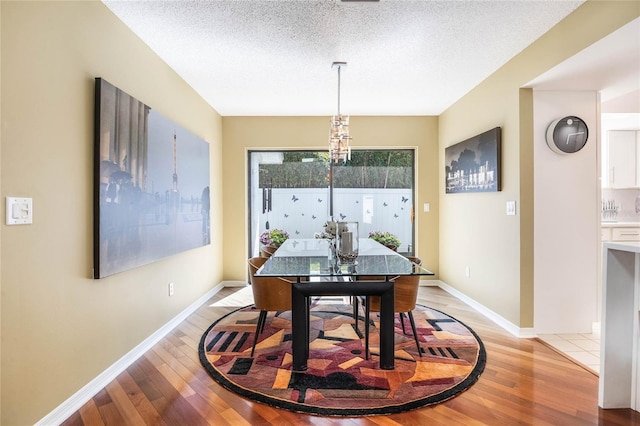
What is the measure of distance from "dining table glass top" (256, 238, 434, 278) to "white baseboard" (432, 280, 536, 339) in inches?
53.1

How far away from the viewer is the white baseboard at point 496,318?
3.07 meters

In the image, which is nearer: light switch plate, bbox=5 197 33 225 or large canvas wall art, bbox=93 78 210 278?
light switch plate, bbox=5 197 33 225

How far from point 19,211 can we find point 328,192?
13.2ft

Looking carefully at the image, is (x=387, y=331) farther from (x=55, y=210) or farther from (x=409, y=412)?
(x=55, y=210)

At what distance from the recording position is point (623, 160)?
14.1 ft

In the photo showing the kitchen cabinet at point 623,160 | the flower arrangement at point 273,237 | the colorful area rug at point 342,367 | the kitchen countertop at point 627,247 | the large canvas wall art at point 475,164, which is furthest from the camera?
the flower arrangement at point 273,237

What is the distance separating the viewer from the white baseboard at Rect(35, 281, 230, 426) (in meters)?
1.85

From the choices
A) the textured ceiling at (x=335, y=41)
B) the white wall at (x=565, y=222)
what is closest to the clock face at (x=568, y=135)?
the white wall at (x=565, y=222)

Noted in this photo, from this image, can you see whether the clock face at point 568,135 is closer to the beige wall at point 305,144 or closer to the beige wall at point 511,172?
the beige wall at point 511,172

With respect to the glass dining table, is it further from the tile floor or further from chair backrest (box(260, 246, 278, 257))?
the tile floor

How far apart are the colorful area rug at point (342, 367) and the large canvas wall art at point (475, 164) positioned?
1520 millimetres

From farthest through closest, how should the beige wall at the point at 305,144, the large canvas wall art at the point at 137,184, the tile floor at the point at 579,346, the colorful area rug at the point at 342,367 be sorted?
the beige wall at the point at 305,144
the tile floor at the point at 579,346
the large canvas wall art at the point at 137,184
the colorful area rug at the point at 342,367

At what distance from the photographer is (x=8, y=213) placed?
62.2 inches

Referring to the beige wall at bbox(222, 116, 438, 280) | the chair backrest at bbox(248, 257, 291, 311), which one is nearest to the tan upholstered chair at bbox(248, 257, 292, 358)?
the chair backrest at bbox(248, 257, 291, 311)
